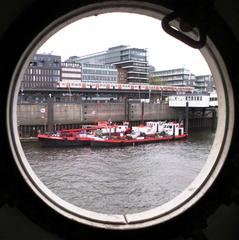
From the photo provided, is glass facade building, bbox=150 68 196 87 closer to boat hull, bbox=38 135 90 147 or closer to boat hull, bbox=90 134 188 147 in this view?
boat hull, bbox=90 134 188 147

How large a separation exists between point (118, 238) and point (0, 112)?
444mm

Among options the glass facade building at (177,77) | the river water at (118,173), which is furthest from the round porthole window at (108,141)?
the glass facade building at (177,77)

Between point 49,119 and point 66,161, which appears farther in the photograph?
point 49,119

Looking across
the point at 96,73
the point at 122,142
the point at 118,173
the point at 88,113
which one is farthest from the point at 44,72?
the point at 118,173

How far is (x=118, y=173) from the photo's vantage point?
Result: 892cm

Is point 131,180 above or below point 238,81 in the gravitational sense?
below

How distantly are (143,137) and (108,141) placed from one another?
195 centimetres

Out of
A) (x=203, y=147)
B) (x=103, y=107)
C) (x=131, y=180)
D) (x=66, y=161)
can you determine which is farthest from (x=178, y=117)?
(x=131, y=180)

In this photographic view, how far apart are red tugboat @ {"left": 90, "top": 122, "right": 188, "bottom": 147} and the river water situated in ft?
1.55

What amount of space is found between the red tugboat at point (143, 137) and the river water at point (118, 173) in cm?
47

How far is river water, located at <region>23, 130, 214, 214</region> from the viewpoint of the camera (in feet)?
22.9

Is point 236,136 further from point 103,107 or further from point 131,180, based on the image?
point 103,107

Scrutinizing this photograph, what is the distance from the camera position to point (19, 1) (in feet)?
2.75

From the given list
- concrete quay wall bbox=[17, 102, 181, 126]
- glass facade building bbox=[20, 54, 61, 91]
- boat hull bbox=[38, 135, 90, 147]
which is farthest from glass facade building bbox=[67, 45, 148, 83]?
boat hull bbox=[38, 135, 90, 147]
